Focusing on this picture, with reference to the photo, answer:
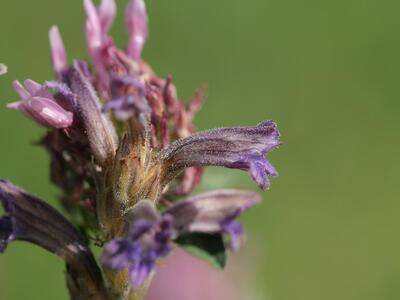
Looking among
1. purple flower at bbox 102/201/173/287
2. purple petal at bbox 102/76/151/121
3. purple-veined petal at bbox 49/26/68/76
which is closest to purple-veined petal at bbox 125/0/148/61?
purple-veined petal at bbox 49/26/68/76

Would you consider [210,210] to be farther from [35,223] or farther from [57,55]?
[57,55]

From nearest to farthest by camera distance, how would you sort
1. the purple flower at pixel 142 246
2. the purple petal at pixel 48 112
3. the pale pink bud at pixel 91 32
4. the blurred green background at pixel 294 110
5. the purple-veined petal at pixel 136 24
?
the purple flower at pixel 142 246 → the purple petal at pixel 48 112 → the pale pink bud at pixel 91 32 → the purple-veined petal at pixel 136 24 → the blurred green background at pixel 294 110

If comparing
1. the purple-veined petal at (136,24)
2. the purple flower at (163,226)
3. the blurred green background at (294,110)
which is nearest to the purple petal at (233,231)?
the purple flower at (163,226)

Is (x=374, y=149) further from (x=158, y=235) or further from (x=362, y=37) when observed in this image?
(x=158, y=235)

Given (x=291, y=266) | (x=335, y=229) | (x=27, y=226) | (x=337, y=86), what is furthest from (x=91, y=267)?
(x=337, y=86)

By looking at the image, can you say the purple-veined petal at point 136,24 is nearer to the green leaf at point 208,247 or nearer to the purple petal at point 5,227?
the green leaf at point 208,247
